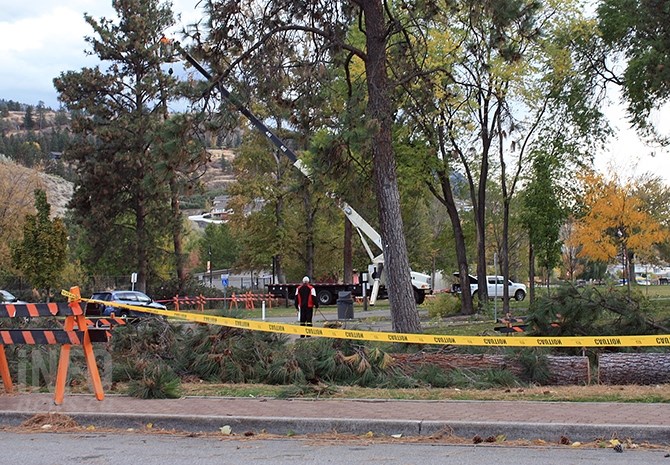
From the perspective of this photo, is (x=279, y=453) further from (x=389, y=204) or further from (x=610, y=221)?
(x=610, y=221)

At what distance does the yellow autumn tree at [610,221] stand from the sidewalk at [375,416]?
101 feet

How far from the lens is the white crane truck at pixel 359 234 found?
16594mm

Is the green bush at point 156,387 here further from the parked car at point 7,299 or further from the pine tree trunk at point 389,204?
the parked car at point 7,299

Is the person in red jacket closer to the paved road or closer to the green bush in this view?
the green bush

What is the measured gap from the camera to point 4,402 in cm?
1040

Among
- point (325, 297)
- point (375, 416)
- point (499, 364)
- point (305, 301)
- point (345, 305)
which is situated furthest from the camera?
point (325, 297)

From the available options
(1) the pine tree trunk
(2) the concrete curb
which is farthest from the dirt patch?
(1) the pine tree trunk

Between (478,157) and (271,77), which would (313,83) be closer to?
(271,77)

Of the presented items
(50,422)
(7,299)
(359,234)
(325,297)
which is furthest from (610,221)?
(50,422)

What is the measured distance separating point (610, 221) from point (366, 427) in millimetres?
34410

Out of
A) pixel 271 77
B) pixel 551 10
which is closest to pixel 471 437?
pixel 271 77

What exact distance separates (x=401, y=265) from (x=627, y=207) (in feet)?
89.3

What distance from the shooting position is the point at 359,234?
4288 centimetres

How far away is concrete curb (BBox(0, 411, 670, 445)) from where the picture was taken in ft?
25.8
